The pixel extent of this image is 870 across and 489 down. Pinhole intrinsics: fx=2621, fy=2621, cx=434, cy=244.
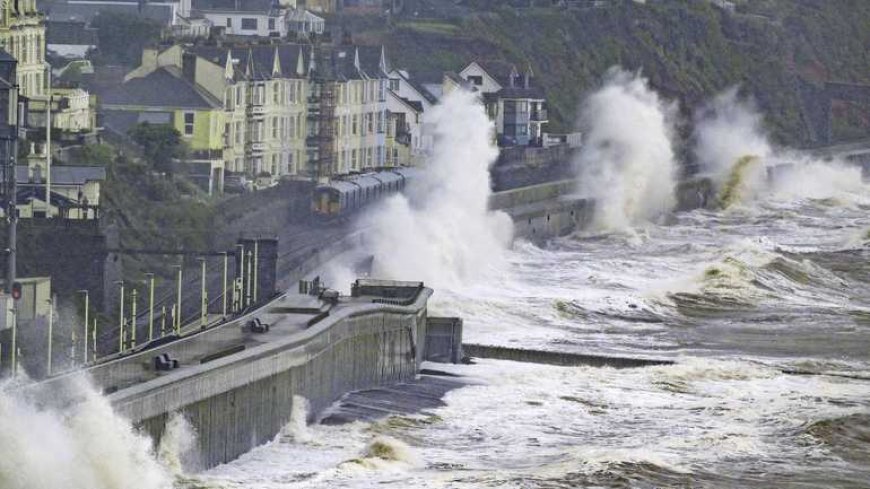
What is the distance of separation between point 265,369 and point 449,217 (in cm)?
3311

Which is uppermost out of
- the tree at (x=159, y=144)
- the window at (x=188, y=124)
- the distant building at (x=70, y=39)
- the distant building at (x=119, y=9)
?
the distant building at (x=119, y=9)

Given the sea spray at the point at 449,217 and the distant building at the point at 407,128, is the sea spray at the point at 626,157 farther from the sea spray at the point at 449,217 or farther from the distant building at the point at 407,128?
the distant building at the point at 407,128

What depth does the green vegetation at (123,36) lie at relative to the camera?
242 ft

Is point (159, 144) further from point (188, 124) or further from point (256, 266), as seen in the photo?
point (256, 266)

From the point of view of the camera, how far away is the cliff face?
335ft

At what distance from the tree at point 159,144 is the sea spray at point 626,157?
21991 mm

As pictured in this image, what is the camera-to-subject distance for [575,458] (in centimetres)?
3316

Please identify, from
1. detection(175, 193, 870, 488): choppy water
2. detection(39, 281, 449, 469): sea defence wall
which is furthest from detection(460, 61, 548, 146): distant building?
detection(39, 281, 449, 469): sea defence wall

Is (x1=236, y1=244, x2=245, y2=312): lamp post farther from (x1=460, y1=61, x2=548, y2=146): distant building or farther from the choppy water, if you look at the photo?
(x1=460, y1=61, x2=548, y2=146): distant building

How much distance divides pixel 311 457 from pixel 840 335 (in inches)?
767

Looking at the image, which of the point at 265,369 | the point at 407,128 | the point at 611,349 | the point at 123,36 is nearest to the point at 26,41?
the point at 611,349

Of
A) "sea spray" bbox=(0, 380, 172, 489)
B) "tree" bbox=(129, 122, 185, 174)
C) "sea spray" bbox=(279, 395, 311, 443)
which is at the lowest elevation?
"sea spray" bbox=(279, 395, 311, 443)

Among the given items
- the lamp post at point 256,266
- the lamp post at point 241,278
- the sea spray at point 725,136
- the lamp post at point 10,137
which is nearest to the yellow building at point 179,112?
the lamp post at point 241,278

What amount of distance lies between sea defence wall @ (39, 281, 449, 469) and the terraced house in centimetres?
2120
